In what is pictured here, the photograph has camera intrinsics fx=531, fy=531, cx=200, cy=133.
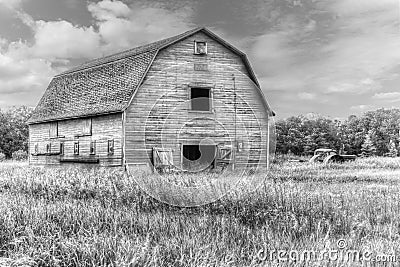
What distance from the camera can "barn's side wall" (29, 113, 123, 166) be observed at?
2536cm

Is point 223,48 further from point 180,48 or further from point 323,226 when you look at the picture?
point 323,226

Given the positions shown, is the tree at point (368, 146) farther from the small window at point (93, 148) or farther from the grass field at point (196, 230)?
the grass field at point (196, 230)

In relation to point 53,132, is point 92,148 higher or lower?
lower

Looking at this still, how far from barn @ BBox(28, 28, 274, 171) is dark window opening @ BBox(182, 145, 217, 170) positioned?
0.17 feet

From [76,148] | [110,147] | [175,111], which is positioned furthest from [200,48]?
[76,148]

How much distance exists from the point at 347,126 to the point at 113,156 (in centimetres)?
6518

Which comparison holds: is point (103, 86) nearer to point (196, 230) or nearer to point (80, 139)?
point (80, 139)

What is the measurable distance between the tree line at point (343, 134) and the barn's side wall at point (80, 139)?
44791mm

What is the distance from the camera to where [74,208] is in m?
10.0

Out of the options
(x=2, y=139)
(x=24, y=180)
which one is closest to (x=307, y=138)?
(x=2, y=139)

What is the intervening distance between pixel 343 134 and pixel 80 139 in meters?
61.5

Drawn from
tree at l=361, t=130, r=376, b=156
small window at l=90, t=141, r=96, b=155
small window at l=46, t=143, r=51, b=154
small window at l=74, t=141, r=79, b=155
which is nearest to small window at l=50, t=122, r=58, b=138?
small window at l=46, t=143, r=51, b=154

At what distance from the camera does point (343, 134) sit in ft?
273

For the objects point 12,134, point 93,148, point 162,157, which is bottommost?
point 162,157
